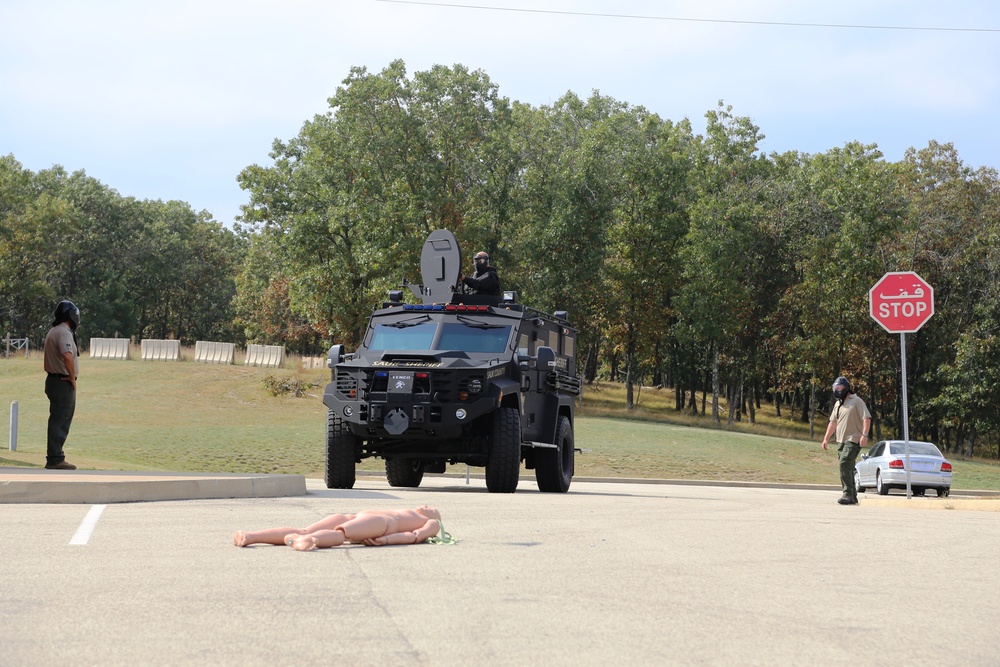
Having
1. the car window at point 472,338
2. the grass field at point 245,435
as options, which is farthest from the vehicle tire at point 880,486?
the car window at point 472,338

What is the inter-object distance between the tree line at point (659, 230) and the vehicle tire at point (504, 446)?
3474 centimetres

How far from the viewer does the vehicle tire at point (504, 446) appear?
1623 cm

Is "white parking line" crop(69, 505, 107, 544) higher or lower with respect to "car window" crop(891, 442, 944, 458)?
lower

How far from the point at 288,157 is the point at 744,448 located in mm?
28667

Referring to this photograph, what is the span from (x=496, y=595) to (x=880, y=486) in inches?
945

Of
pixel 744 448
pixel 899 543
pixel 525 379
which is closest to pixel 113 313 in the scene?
pixel 744 448

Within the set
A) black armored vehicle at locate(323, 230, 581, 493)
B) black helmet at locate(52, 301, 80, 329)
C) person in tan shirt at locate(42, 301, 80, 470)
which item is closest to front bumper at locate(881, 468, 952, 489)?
black armored vehicle at locate(323, 230, 581, 493)

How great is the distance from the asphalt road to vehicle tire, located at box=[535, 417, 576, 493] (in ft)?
20.9

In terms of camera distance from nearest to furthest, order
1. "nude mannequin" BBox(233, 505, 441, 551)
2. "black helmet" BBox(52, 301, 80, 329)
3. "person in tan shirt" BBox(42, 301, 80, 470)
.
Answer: "nude mannequin" BBox(233, 505, 441, 551), "person in tan shirt" BBox(42, 301, 80, 470), "black helmet" BBox(52, 301, 80, 329)

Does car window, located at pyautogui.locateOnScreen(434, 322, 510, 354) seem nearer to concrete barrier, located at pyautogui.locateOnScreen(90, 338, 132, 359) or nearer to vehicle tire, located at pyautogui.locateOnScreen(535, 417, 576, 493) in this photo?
vehicle tire, located at pyautogui.locateOnScreen(535, 417, 576, 493)

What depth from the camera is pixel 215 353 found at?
63.9 meters

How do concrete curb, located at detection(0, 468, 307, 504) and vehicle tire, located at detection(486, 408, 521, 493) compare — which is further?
vehicle tire, located at detection(486, 408, 521, 493)

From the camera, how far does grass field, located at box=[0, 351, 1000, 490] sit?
95.8ft

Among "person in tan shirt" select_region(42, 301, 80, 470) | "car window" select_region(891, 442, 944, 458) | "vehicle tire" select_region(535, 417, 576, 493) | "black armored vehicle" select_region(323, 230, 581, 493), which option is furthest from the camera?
"car window" select_region(891, 442, 944, 458)
